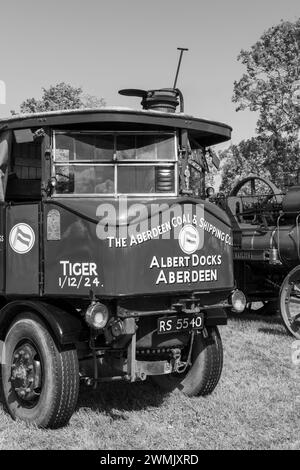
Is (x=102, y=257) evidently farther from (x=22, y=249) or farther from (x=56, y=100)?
(x=56, y=100)

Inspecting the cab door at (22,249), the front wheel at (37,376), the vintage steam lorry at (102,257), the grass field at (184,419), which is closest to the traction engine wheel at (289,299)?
the grass field at (184,419)

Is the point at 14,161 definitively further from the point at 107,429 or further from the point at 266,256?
the point at 266,256

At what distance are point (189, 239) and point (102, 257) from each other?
790mm

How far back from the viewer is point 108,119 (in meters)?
4.84

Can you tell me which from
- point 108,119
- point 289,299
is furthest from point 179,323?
point 289,299

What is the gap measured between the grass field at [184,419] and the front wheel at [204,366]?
10 centimetres

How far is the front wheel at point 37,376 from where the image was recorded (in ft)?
15.3

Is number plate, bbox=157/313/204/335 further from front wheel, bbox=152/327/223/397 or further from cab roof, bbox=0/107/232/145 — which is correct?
cab roof, bbox=0/107/232/145

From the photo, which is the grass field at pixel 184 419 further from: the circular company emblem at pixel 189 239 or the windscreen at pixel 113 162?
the windscreen at pixel 113 162

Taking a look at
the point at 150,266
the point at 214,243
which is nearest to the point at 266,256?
the point at 214,243

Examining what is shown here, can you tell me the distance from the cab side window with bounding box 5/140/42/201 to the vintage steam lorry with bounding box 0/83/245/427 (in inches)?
1.2

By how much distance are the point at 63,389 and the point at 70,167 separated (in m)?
1.77

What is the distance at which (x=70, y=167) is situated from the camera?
16.7 feet

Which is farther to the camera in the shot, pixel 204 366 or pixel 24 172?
pixel 24 172
